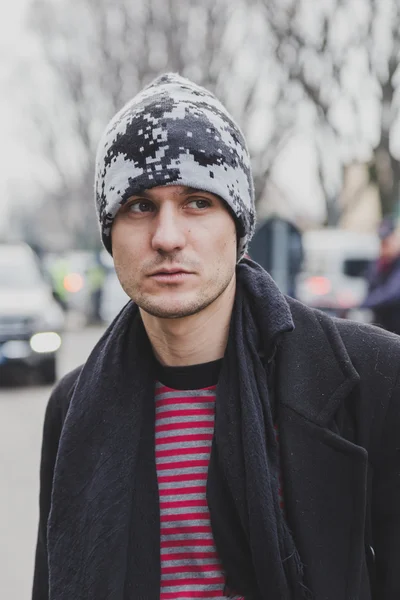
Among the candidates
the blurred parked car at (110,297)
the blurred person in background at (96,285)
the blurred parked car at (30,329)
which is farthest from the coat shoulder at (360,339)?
the blurred person in background at (96,285)

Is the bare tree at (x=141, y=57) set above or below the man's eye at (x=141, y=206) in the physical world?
above

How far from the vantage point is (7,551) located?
225 inches

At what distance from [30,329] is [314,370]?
1016 cm

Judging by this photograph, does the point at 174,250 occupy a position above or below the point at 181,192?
below

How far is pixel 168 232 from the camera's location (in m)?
1.99

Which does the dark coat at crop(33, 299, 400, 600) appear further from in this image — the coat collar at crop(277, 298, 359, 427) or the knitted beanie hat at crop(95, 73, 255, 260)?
the knitted beanie hat at crop(95, 73, 255, 260)

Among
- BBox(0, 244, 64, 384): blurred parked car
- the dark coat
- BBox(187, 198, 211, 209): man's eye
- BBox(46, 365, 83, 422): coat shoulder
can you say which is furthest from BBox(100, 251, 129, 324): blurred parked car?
the dark coat

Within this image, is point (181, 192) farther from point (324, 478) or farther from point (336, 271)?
point (336, 271)

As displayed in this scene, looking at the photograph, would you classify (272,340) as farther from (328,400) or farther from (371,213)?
(371,213)

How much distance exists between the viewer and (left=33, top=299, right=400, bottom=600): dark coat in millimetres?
1819

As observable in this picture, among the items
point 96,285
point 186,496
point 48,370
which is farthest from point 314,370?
point 96,285

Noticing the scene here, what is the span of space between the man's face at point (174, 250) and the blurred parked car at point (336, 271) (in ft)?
37.9

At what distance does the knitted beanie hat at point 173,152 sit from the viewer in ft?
6.66

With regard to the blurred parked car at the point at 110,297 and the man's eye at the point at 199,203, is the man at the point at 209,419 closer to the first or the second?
the man's eye at the point at 199,203
